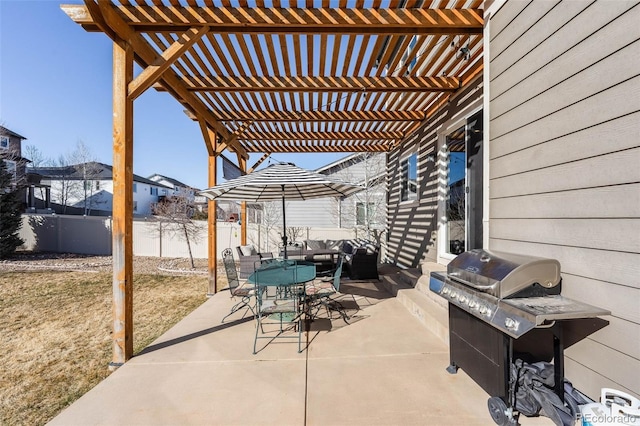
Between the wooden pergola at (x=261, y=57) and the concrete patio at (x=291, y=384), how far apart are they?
0.63 meters

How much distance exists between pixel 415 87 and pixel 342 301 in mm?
3493

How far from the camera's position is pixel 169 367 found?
277 centimetres

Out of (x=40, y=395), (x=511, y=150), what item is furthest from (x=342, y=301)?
(x=40, y=395)

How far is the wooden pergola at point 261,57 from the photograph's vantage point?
9.42 ft

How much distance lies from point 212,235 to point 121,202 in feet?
8.87

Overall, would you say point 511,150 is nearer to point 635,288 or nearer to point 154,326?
point 635,288

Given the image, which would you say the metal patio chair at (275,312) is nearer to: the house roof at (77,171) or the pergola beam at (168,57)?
the pergola beam at (168,57)

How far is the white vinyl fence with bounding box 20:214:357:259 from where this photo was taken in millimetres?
11281

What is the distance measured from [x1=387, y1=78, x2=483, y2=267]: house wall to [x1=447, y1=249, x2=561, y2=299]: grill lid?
8.35ft

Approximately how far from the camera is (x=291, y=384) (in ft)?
8.02

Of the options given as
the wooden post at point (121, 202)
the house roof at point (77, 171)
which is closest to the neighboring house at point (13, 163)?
the house roof at point (77, 171)

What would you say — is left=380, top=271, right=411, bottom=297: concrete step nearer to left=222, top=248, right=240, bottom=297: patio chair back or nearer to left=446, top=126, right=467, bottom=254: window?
left=446, top=126, right=467, bottom=254: window

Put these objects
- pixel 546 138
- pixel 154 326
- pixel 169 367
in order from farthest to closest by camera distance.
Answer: pixel 154 326
pixel 169 367
pixel 546 138

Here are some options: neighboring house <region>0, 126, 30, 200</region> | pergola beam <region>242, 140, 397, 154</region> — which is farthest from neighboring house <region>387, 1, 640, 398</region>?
neighboring house <region>0, 126, 30, 200</region>
